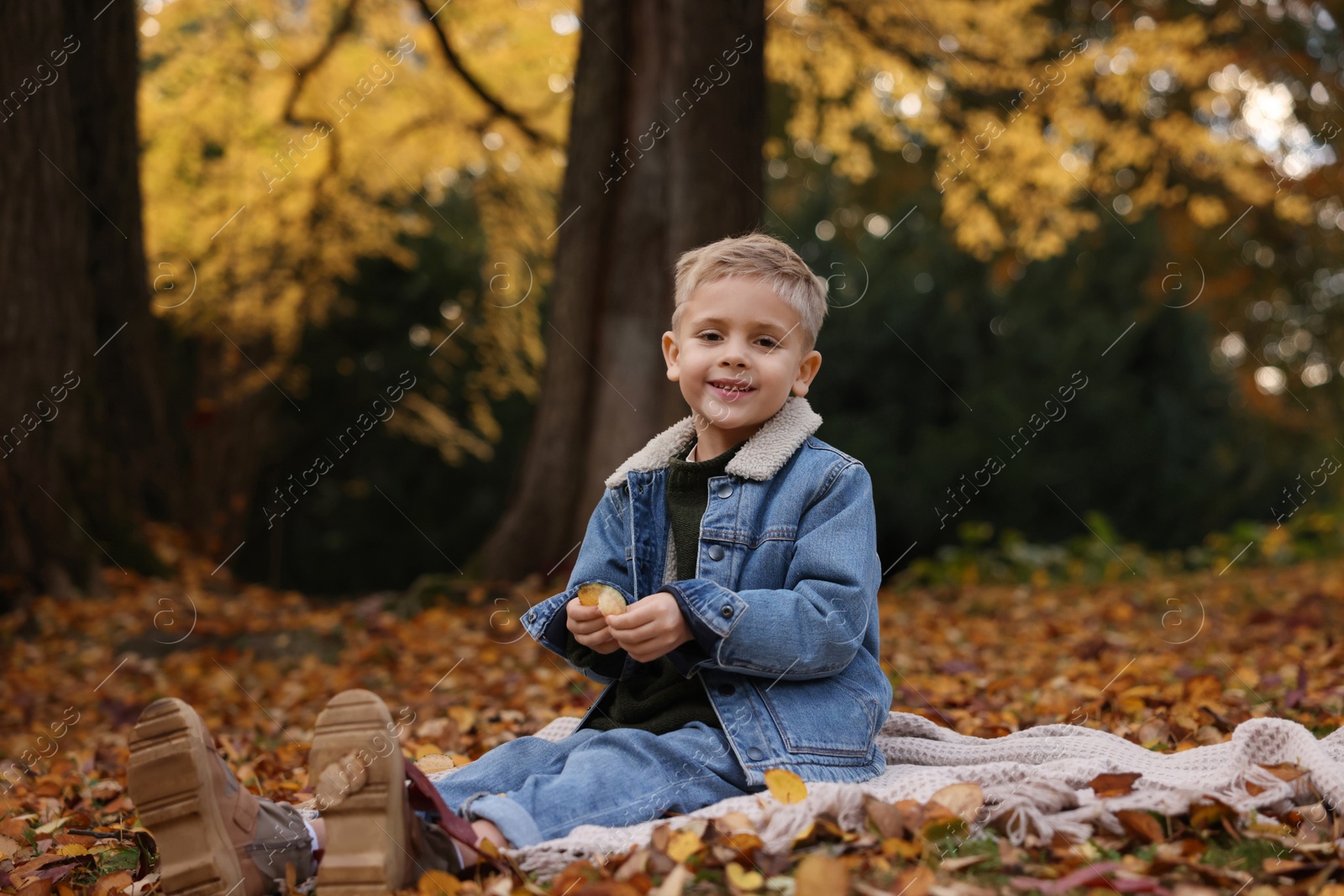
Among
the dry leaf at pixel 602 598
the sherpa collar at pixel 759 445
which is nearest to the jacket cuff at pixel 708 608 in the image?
the dry leaf at pixel 602 598

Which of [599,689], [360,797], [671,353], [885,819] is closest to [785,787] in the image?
[885,819]

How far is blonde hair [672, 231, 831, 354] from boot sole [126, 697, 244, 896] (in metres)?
1.26

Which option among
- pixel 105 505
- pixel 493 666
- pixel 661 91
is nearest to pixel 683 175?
pixel 661 91

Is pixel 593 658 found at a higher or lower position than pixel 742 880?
higher

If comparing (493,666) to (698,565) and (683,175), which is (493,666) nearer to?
(683,175)

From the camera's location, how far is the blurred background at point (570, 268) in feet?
20.1

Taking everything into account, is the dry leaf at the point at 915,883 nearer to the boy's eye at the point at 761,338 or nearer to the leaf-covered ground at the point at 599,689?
the leaf-covered ground at the point at 599,689

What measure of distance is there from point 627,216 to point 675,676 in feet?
14.2

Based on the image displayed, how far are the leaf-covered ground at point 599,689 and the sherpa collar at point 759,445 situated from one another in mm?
697

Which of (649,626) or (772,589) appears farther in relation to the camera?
(772,589)

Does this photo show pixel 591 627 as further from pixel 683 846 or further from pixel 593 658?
pixel 683 846

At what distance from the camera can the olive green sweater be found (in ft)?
7.32

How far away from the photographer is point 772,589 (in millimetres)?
2178

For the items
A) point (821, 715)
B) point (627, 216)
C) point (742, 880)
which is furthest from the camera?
point (627, 216)
